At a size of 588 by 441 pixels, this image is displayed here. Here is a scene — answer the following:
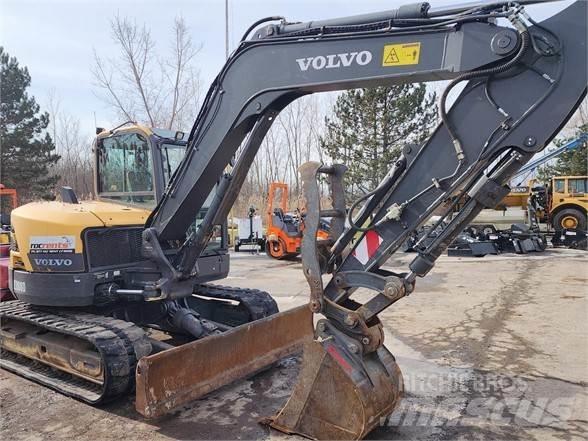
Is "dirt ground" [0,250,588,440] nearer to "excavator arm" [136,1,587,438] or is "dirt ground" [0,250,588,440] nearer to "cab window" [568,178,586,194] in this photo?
"excavator arm" [136,1,587,438]

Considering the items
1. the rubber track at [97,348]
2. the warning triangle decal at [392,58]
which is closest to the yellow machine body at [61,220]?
the rubber track at [97,348]

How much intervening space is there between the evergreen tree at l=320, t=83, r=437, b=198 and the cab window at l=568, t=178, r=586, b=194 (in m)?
7.13

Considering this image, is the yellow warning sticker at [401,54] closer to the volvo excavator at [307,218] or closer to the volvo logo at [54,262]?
the volvo excavator at [307,218]

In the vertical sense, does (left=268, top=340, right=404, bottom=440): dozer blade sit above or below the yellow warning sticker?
below

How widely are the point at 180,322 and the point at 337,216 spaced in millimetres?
2393

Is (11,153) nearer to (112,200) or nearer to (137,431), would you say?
(112,200)

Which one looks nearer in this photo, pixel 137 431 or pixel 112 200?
pixel 137 431

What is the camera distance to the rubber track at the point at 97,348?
4156 millimetres

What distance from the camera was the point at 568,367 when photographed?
17.1 ft

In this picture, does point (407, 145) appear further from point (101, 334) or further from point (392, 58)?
point (101, 334)

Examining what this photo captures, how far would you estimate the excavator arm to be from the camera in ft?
10.1

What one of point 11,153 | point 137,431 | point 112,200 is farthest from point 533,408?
point 11,153

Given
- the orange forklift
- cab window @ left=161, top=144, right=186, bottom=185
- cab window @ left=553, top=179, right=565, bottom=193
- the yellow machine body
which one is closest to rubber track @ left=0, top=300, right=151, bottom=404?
the yellow machine body

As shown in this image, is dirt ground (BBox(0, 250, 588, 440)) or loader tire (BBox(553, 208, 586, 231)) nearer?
dirt ground (BBox(0, 250, 588, 440))
